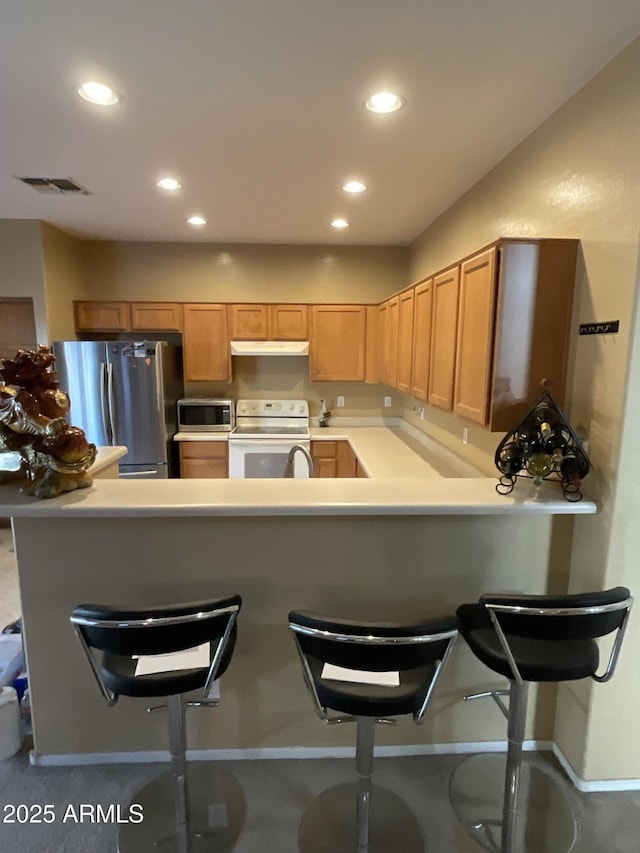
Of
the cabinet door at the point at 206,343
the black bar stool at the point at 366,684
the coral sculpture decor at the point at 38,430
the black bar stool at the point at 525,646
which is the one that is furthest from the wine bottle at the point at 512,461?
the cabinet door at the point at 206,343

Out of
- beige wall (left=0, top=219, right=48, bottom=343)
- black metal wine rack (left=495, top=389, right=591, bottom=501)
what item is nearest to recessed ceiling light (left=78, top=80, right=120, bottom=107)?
black metal wine rack (left=495, top=389, right=591, bottom=501)

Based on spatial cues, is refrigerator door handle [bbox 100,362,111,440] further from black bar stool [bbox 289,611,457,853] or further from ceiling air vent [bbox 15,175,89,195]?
black bar stool [bbox 289,611,457,853]

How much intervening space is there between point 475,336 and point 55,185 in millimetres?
2754

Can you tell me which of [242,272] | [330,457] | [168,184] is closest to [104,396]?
[242,272]

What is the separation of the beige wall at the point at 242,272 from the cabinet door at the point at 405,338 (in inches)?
47.4

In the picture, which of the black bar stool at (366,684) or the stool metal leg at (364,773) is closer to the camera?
the black bar stool at (366,684)

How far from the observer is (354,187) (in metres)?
2.91

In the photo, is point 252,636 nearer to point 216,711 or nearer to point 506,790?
point 216,711

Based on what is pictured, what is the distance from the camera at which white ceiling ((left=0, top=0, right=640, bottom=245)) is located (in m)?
1.42

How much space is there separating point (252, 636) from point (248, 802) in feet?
1.92

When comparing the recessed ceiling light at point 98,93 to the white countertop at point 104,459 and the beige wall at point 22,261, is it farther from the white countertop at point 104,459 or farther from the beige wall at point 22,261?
the beige wall at point 22,261

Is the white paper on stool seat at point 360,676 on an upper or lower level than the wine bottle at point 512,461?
lower

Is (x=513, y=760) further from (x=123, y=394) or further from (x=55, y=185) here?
(x=55, y=185)

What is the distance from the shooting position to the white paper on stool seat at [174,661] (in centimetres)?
140
